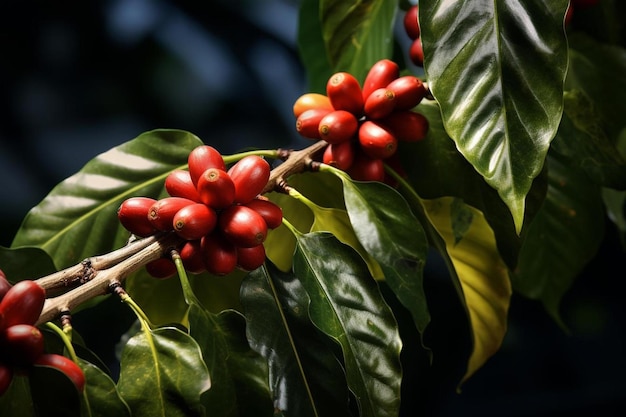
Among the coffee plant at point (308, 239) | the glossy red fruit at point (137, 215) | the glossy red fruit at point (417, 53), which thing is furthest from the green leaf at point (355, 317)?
the glossy red fruit at point (417, 53)

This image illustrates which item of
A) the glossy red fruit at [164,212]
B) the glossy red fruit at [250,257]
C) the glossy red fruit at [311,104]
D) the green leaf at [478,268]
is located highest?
the glossy red fruit at [164,212]

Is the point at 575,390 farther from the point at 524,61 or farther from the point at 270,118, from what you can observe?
the point at 524,61

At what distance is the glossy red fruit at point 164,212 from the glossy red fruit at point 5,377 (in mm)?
136

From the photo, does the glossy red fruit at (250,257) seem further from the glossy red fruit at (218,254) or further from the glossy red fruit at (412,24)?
the glossy red fruit at (412,24)

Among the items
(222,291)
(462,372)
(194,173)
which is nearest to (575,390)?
(462,372)

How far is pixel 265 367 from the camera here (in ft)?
1.71

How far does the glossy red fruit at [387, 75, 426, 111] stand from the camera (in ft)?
2.10

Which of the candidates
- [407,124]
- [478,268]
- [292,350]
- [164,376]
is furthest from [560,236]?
[164,376]

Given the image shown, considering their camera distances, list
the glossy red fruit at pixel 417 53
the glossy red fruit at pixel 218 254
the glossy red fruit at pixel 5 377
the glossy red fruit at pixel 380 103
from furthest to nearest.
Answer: the glossy red fruit at pixel 417 53
the glossy red fruit at pixel 380 103
the glossy red fruit at pixel 218 254
the glossy red fruit at pixel 5 377

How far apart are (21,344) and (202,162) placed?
0.18 meters

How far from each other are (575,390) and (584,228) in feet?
4.13

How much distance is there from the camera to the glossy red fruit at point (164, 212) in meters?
0.52

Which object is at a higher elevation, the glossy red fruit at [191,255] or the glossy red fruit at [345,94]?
the glossy red fruit at [345,94]

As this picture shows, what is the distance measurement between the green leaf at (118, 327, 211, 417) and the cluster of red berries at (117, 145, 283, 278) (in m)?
0.06
